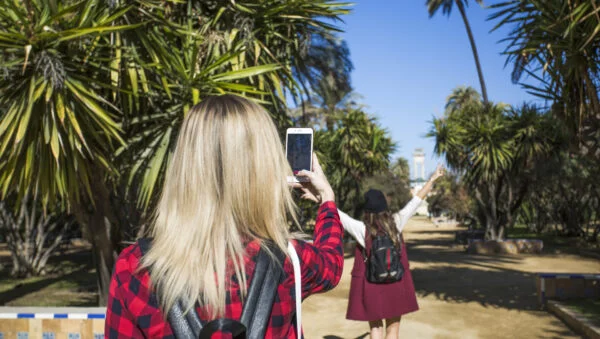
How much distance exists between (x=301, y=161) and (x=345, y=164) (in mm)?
20190

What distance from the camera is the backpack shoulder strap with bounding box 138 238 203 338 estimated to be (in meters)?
1.34

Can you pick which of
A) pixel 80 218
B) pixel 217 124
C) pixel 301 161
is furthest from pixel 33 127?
pixel 217 124

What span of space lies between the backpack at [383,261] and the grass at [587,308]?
3.52 m

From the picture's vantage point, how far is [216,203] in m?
1.45

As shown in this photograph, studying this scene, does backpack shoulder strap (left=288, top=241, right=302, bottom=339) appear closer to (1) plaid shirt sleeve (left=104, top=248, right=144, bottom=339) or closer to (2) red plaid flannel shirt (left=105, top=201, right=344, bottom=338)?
(2) red plaid flannel shirt (left=105, top=201, right=344, bottom=338)

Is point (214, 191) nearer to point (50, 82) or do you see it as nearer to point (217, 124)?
point (217, 124)

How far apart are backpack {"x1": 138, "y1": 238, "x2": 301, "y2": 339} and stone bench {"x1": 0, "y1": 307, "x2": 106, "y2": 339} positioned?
373 cm

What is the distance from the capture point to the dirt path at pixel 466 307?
741 cm

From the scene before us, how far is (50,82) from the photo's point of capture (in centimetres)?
500

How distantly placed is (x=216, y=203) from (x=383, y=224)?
11.9 feet

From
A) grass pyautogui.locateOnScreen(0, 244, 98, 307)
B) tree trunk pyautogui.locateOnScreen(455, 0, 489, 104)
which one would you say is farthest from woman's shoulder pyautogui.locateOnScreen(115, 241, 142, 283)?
tree trunk pyautogui.locateOnScreen(455, 0, 489, 104)

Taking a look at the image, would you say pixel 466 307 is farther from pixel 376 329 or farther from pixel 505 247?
pixel 505 247

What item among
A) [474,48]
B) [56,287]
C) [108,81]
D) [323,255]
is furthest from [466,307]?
[474,48]

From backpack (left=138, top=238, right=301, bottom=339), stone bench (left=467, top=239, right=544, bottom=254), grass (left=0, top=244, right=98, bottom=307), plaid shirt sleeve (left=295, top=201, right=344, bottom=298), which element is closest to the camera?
backpack (left=138, top=238, right=301, bottom=339)
